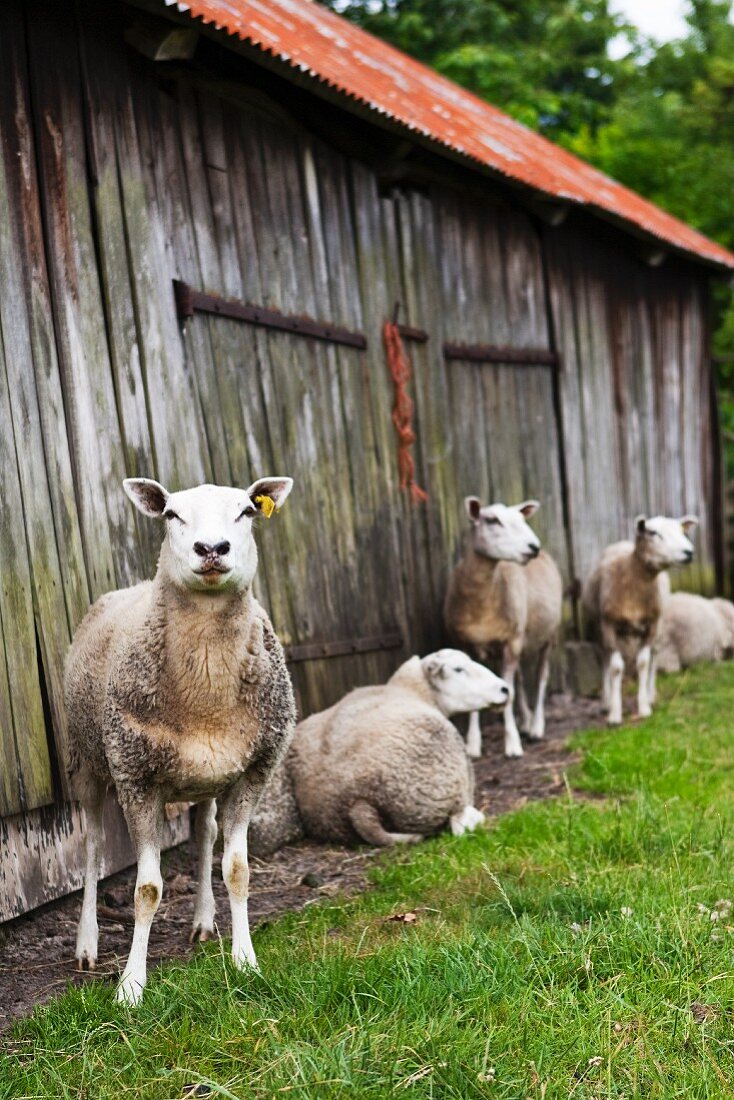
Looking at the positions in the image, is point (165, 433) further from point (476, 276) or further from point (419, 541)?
point (476, 276)

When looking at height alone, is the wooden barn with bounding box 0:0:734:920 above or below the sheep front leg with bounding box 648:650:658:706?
above

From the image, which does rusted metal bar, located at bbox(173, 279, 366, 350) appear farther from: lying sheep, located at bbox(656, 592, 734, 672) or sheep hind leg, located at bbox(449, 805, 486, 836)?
lying sheep, located at bbox(656, 592, 734, 672)

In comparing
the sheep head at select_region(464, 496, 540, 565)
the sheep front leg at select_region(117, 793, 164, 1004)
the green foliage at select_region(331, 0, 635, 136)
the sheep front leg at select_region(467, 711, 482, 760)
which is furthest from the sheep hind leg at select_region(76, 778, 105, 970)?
the green foliage at select_region(331, 0, 635, 136)

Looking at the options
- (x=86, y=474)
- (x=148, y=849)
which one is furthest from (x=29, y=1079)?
(x=86, y=474)

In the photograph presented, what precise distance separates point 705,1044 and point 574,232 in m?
9.48

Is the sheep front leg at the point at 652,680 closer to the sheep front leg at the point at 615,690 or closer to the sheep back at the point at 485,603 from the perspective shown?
the sheep front leg at the point at 615,690

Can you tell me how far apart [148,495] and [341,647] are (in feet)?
11.6

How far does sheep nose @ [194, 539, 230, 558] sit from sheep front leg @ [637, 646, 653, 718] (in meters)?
5.93

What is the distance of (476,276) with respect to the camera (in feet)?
34.4

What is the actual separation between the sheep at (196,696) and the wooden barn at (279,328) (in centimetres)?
90

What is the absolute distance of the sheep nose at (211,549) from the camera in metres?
4.39

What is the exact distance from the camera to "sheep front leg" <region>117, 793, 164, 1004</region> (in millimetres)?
4523

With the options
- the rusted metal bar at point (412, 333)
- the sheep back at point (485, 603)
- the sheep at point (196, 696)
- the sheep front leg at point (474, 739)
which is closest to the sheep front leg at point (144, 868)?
the sheep at point (196, 696)

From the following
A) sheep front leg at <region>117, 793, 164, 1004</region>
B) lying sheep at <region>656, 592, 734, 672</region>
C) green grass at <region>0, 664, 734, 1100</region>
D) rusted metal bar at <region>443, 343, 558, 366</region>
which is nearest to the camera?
green grass at <region>0, 664, 734, 1100</region>
